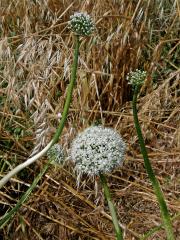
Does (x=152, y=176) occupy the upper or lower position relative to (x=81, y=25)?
lower

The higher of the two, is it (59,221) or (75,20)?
(75,20)

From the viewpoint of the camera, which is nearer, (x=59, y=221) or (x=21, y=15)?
Result: (x=59, y=221)

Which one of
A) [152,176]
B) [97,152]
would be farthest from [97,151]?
[152,176]

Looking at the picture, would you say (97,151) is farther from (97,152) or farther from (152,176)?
(152,176)

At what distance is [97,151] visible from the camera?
1.14 meters

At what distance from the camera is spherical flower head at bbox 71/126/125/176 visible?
43.7 inches

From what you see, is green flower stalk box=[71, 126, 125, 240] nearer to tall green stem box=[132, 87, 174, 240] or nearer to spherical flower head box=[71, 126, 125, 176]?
spherical flower head box=[71, 126, 125, 176]

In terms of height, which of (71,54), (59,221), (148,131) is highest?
(71,54)

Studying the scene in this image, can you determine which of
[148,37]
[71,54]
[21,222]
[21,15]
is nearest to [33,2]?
[21,15]

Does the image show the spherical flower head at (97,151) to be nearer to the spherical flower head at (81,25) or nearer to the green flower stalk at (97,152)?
the green flower stalk at (97,152)

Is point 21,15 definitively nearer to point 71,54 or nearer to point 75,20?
point 71,54

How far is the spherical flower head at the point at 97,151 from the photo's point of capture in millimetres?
1109

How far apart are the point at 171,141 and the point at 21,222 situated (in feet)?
2.06

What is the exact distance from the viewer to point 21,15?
234 centimetres
